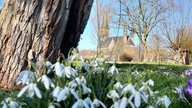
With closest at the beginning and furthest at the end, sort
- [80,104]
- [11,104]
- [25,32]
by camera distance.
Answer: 1. [80,104]
2. [11,104]
3. [25,32]

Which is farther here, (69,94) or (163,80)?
(163,80)

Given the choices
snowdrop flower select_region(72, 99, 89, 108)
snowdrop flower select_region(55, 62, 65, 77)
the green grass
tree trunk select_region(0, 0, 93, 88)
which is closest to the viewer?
snowdrop flower select_region(72, 99, 89, 108)

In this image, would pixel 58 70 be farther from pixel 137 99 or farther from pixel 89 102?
pixel 137 99

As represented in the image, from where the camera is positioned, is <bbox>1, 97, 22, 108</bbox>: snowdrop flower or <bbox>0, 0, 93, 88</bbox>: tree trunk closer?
<bbox>1, 97, 22, 108</bbox>: snowdrop flower

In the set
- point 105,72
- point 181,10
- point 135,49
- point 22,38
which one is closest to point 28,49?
point 22,38

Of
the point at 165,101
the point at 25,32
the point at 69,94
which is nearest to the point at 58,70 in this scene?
the point at 69,94

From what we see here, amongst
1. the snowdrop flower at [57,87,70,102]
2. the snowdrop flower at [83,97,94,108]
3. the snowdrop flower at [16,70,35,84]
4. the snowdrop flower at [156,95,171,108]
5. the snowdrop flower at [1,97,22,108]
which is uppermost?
the snowdrop flower at [16,70,35,84]

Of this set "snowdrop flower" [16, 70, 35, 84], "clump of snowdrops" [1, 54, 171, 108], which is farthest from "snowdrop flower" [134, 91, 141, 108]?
"snowdrop flower" [16, 70, 35, 84]

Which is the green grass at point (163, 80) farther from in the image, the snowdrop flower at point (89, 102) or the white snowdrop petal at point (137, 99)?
the snowdrop flower at point (89, 102)

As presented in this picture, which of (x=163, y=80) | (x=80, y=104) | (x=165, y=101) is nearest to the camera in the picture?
(x=80, y=104)

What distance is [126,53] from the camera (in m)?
29.6

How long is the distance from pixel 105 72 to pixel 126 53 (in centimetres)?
2806

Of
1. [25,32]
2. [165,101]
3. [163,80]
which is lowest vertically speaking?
[163,80]

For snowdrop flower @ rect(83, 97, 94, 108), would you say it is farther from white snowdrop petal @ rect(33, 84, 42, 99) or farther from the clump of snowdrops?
white snowdrop petal @ rect(33, 84, 42, 99)
